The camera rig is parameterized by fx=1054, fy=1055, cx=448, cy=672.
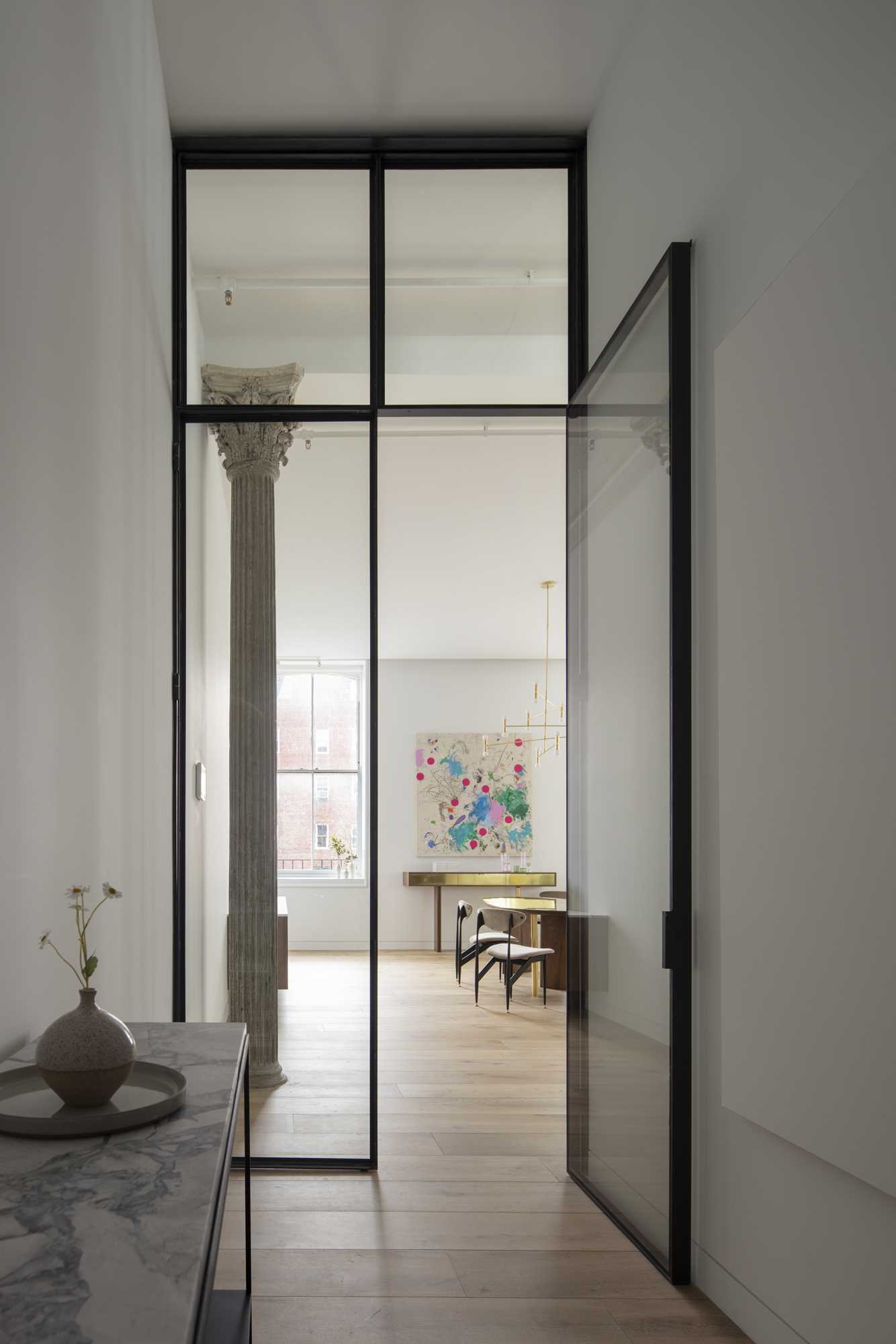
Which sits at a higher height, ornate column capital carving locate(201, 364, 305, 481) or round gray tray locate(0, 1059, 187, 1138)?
ornate column capital carving locate(201, 364, 305, 481)

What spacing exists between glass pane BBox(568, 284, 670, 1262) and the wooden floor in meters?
0.21

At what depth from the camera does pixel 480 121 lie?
3.77m

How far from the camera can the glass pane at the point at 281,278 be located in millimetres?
3791

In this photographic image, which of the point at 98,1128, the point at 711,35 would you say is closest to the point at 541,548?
the point at 711,35

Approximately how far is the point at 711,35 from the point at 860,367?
1259mm

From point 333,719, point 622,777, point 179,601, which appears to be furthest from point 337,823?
point 622,777

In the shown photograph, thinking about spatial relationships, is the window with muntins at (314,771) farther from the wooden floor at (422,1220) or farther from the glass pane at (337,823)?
the wooden floor at (422,1220)

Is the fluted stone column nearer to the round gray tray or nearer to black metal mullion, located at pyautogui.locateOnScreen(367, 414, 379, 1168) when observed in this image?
black metal mullion, located at pyautogui.locateOnScreen(367, 414, 379, 1168)

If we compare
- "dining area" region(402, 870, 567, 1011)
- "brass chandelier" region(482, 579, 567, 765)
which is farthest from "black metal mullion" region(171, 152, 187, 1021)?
"brass chandelier" region(482, 579, 567, 765)

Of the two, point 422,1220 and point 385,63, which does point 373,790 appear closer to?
point 422,1220

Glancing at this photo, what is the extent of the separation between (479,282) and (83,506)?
6.80ft

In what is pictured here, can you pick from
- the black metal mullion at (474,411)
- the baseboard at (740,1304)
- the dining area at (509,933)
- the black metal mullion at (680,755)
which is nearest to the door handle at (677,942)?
the black metal mullion at (680,755)

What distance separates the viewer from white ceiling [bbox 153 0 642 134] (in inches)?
127

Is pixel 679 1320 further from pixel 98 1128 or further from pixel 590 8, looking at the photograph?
pixel 590 8
